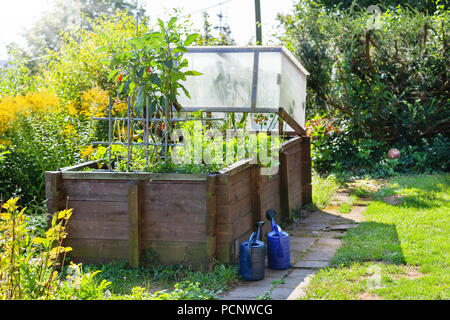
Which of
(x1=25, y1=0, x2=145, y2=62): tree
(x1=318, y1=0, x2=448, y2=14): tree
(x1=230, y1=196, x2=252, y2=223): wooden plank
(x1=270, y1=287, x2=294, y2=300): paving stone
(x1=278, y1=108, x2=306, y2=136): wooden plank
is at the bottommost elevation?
(x1=270, y1=287, x2=294, y2=300): paving stone

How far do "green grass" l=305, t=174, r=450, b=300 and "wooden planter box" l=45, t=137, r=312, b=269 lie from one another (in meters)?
0.95

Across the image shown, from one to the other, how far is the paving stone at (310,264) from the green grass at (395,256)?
10cm

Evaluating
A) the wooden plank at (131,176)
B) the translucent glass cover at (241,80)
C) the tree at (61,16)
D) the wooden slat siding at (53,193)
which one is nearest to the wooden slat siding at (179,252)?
the wooden plank at (131,176)

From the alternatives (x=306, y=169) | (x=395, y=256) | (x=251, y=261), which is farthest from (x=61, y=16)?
(x=395, y=256)

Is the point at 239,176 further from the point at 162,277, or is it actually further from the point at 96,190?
the point at 96,190

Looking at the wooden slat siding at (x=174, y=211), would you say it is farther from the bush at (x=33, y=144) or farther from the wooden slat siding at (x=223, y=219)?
the bush at (x=33, y=144)

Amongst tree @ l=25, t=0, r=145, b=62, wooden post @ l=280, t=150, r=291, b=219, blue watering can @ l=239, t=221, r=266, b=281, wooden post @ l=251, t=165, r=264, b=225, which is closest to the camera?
blue watering can @ l=239, t=221, r=266, b=281

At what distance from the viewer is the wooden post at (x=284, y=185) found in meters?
6.50

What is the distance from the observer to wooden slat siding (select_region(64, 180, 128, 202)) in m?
4.77

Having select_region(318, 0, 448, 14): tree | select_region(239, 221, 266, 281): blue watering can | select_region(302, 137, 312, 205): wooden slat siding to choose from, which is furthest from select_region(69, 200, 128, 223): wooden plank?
select_region(318, 0, 448, 14): tree

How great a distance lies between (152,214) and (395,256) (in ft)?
7.34

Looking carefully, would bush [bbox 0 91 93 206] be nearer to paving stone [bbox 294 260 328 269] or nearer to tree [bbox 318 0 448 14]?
paving stone [bbox 294 260 328 269]

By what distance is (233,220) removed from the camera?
4812 mm
